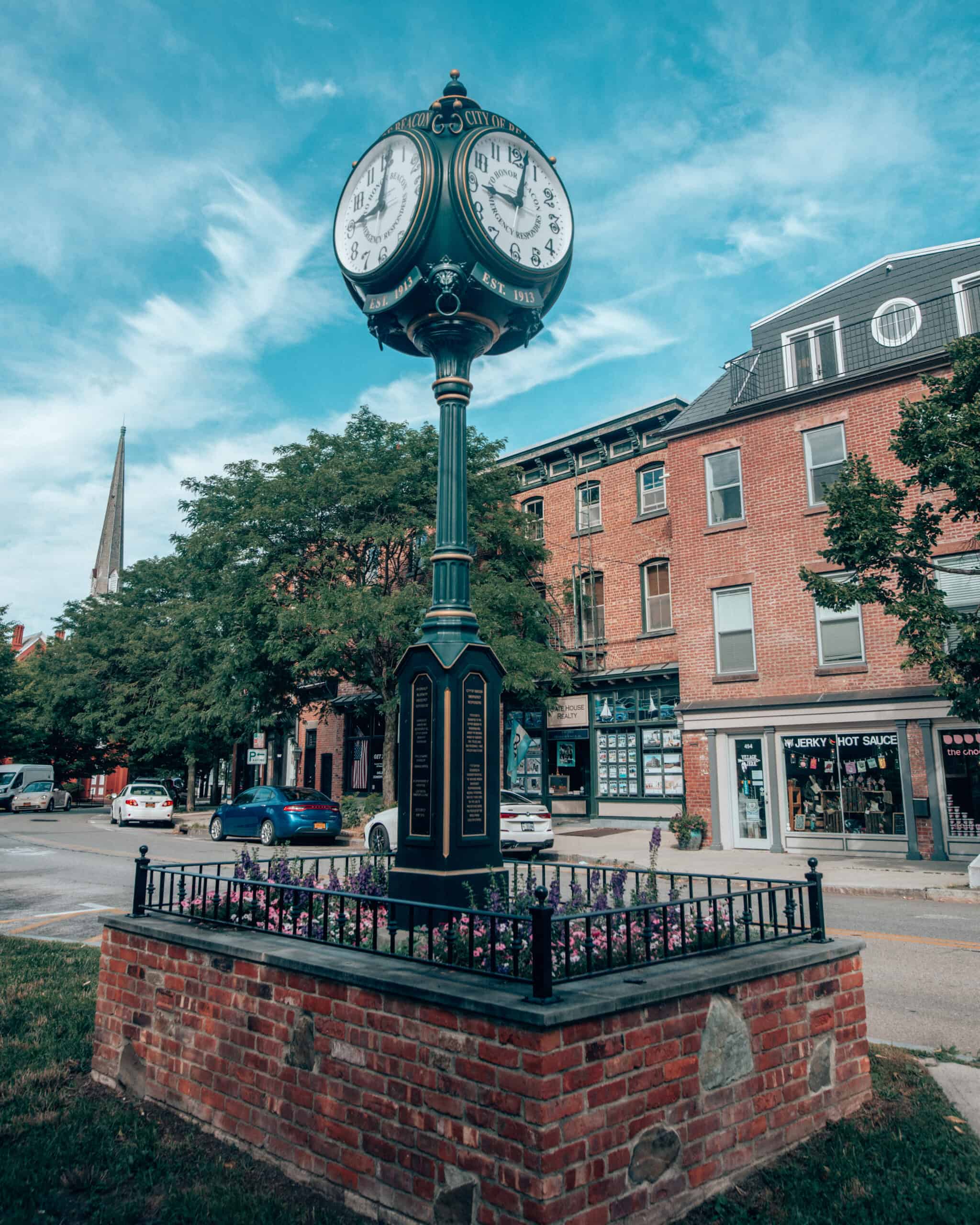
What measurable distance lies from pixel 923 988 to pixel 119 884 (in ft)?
39.5

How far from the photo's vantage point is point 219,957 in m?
4.50

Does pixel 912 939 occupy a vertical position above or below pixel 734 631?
below

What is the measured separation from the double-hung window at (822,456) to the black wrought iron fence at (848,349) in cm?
108

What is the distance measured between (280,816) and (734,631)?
11.8 meters

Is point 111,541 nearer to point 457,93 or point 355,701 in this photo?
point 355,701

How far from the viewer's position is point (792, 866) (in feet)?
54.4

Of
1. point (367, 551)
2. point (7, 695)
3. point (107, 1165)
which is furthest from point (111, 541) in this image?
point (107, 1165)

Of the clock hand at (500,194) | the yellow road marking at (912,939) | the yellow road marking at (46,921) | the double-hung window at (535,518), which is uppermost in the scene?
the double-hung window at (535,518)

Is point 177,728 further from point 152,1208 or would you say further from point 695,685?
point 152,1208

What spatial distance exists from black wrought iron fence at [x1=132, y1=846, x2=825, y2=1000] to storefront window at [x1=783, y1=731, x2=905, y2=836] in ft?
45.6

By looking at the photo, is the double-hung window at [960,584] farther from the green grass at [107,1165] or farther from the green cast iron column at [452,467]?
the green grass at [107,1165]

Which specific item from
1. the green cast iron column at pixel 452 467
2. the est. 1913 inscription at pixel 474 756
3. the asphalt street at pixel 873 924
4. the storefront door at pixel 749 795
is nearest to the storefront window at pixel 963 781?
the storefront door at pixel 749 795

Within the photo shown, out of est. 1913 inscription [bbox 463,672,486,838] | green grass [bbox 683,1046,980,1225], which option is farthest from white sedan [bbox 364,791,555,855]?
green grass [bbox 683,1046,980,1225]

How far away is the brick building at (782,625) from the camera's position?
18.4 m
